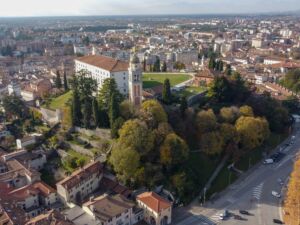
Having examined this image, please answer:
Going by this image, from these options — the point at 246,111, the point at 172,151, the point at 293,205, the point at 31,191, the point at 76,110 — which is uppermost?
the point at 76,110

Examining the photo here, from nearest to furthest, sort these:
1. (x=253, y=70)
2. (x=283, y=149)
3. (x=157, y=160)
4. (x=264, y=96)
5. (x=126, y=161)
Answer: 1. (x=126, y=161)
2. (x=157, y=160)
3. (x=283, y=149)
4. (x=264, y=96)
5. (x=253, y=70)

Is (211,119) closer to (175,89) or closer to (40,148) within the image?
(175,89)

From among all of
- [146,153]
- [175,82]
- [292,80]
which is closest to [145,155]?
[146,153]

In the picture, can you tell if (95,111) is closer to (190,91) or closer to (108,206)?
(108,206)

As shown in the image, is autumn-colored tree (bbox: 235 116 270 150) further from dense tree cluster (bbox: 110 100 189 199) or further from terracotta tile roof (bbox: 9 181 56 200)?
terracotta tile roof (bbox: 9 181 56 200)

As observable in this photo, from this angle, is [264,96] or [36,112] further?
[264,96]

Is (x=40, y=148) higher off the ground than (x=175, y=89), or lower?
lower

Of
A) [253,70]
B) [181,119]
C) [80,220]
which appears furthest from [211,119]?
[253,70]
